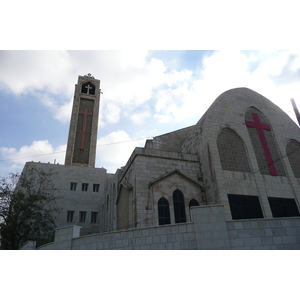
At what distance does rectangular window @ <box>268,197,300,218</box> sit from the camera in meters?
18.0

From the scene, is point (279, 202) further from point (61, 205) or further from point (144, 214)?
point (61, 205)

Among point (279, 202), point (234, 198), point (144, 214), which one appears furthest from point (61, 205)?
point (279, 202)

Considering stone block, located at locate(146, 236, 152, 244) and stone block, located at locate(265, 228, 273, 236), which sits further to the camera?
stone block, located at locate(146, 236, 152, 244)

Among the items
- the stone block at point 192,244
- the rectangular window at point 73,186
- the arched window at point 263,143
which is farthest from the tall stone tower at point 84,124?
the stone block at point 192,244

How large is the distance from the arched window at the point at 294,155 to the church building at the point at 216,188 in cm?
11

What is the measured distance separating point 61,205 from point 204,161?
1914 centimetres

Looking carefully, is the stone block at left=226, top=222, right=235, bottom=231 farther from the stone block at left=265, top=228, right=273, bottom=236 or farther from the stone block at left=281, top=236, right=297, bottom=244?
the stone block at left=281, top=236, right=297, bottom=244

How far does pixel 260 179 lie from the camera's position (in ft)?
61.9

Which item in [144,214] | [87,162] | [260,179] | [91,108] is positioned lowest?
[144,214]

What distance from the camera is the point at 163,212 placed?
1619cm

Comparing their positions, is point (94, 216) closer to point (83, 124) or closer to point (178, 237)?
point (83, 124)

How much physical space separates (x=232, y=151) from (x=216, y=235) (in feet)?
36.5

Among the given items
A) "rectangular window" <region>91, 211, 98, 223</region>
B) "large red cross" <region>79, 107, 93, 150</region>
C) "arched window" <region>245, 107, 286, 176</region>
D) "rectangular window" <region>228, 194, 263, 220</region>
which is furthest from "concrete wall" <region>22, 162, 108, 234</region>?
"arched window" <region>245, 107, 286, 176</region>

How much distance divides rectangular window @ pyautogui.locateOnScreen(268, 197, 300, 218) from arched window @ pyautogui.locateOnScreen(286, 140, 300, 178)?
115 inches
